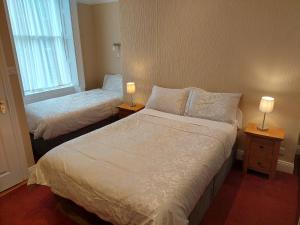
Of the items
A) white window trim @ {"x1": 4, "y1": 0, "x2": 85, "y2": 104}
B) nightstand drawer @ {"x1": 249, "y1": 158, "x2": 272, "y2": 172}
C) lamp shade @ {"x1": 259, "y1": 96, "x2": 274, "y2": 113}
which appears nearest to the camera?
lamp shade @ {"x1": 259, "y1": 96, "x2": 274, "y2": 113}

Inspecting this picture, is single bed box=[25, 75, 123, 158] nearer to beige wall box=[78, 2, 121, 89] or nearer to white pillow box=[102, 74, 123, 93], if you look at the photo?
white pillow box=[102, 74, 123, 93]

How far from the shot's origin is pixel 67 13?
Answer: 4.09 meters

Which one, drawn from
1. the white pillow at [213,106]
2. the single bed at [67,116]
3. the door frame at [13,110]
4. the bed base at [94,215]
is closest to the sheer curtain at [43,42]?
the single bed at [67,116]

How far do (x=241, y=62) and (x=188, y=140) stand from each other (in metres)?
1.27

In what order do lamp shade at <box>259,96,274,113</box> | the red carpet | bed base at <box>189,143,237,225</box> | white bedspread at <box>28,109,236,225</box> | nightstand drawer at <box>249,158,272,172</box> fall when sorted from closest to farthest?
1. white bedspread at <box>28,109,236,225</box>
2. bed base at <box>189,143,237,225</box>
3. the red carpet
4. lamp shade at <box>259,96,274,113</box>
5. nightstand drawer at <box>249,158,272,172</box>

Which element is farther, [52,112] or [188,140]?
[52,112]

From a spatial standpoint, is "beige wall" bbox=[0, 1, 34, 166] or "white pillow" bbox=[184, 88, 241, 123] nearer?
"beige wall" bbox=[0, 1, 34, 166]

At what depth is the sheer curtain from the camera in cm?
350

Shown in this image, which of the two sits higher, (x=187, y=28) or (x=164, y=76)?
(x=187, y=28)

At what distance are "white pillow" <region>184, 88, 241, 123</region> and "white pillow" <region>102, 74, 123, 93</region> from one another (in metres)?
1.92

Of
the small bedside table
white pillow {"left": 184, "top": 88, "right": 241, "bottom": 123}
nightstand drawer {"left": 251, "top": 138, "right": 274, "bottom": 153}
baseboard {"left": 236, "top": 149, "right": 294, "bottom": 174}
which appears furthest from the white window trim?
baseboard {"left": 236, "top": 149, "right": 294, "bottom": 174}

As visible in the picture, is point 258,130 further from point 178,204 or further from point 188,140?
point 178,204

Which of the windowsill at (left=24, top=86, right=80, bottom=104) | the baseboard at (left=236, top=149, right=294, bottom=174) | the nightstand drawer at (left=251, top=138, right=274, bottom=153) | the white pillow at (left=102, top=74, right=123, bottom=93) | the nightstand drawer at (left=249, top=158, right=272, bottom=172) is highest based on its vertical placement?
the white pillow at (left=102, top=74, right=123, bottom=93)

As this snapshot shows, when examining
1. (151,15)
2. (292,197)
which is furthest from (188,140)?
(151,15)
